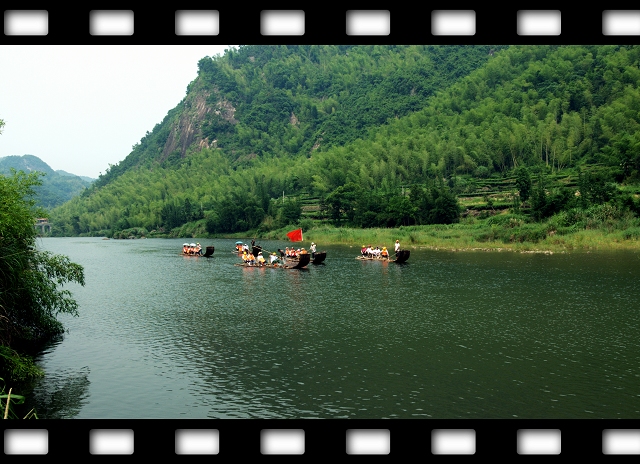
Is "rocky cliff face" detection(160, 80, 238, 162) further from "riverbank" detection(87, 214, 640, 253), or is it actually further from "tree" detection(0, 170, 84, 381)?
"tree" detection(0, 170, 84, 381)

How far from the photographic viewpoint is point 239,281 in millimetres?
31156

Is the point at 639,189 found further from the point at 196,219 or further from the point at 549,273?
the point at 196,219

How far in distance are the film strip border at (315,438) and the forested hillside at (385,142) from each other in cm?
4441

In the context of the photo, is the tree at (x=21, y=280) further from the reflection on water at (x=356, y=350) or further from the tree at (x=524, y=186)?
the tree at (x=524, y=186)

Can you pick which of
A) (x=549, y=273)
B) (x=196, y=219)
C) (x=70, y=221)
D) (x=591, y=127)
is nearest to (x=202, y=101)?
(x=70, y=221)

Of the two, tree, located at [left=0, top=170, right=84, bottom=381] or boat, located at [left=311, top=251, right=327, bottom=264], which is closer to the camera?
tree, located at [left=0, top=170, right=84, bottom=381]

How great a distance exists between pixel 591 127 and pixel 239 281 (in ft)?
188

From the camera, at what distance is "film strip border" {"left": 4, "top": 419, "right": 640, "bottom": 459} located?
18.6 ft

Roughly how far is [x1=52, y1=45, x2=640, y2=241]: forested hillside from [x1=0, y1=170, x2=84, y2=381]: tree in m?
41.7

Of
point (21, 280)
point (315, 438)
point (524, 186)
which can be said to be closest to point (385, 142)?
point (524, 186)

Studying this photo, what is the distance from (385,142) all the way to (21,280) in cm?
8746

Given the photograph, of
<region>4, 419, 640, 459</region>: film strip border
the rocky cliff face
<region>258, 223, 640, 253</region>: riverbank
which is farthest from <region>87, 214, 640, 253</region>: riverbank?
the rocky cliff face

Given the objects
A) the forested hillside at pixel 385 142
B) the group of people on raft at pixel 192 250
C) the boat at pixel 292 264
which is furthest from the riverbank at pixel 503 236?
the group of people on raft at pixel 192 250

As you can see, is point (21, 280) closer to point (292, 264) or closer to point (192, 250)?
point (292, 264)
